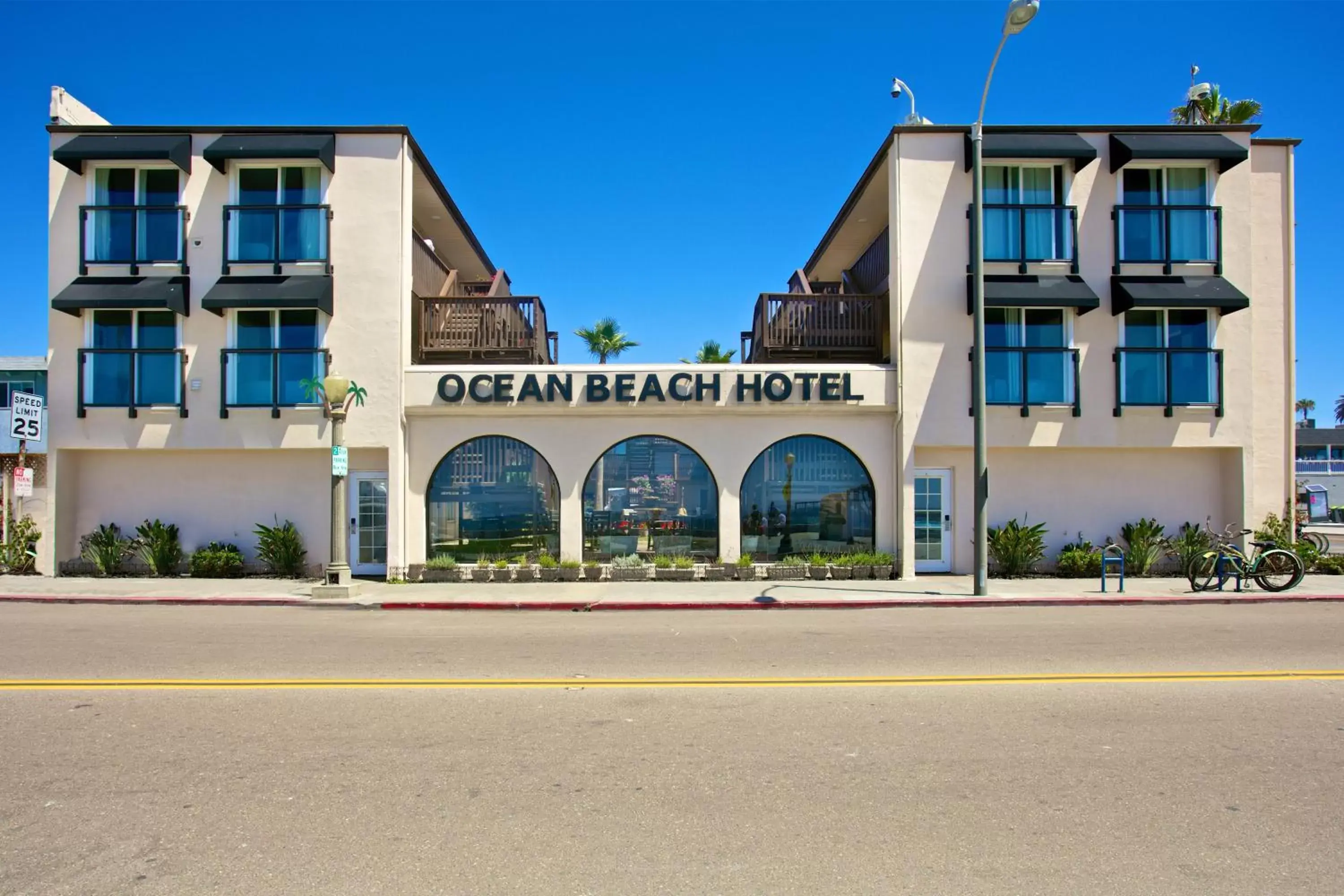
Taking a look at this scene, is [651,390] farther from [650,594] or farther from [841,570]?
[841,570]

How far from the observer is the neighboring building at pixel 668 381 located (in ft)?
55.8

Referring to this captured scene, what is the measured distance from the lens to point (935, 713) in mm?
6719

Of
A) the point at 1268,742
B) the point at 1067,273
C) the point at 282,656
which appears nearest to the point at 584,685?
the point at 282,656

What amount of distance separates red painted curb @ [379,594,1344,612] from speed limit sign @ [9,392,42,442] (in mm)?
8548

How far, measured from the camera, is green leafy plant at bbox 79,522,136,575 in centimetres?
1716

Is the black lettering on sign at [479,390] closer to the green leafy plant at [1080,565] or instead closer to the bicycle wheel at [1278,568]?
the green leafy plant at [1080,565]

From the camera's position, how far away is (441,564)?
16969 mm

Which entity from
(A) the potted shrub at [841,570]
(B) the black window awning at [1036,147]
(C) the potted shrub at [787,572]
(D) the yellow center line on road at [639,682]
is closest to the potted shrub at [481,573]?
(C) the potted shrub at [787,572]

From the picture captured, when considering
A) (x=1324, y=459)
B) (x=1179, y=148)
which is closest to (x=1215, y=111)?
(x=1179, y=148)

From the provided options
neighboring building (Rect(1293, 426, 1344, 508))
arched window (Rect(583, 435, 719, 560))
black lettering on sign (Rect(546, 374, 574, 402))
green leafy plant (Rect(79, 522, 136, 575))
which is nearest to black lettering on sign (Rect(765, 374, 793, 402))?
arched window (Rect(583, 435, 719, 560))

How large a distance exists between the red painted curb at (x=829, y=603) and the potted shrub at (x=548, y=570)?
2.69 meters

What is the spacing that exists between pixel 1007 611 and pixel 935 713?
735 cm

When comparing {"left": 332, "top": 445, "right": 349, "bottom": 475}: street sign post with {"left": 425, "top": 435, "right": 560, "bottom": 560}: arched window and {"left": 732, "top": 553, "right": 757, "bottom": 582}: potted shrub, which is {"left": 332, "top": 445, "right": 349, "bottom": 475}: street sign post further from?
{"left": 732, "top": 553, "right": 757, "bottom": 582}: potted shrub

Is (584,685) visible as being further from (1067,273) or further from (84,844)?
(1067,273)
